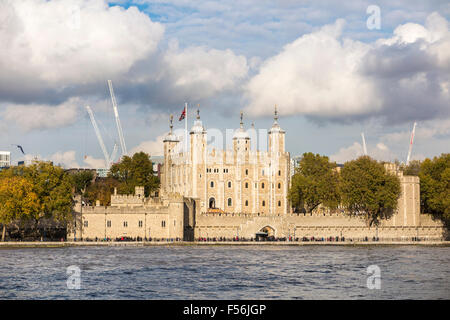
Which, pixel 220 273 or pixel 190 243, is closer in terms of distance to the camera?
pixel 220 273

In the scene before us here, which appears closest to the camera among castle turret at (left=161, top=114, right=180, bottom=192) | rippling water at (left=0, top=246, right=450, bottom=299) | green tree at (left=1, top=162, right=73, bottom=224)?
rippling water at (left=0, top=246, right=450, bottom=299)

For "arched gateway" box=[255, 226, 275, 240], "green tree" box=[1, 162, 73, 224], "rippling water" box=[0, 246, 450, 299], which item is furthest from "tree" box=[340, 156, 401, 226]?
"green tree" box=[1, 162, 73, 224]

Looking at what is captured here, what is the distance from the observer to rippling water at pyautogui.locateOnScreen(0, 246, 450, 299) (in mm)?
47125

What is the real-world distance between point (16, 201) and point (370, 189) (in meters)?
42.5

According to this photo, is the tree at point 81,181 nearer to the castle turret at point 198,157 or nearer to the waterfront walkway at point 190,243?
the castle turret at point 198,157

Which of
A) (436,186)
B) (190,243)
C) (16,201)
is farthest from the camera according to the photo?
(436,186)

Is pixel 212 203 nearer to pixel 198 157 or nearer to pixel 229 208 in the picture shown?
pixel 229 208

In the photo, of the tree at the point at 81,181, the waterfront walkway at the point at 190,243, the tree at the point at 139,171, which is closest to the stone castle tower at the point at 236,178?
the tree at the point at 139,171

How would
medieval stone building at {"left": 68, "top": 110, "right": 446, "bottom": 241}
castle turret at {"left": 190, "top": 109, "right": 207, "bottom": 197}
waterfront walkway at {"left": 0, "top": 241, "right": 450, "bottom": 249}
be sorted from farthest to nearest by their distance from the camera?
castle turret at {"left": 190, "top": 109, "right": 207, "bottom": 197} → medieval stone building at {"left": 68, "top": 110, "right": 446, "bottom": 241} → waterfront walkway at {"left": 0, "top": 241, "right": 450, "bottom": 249}

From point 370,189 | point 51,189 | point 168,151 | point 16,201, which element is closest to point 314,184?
point 370,189

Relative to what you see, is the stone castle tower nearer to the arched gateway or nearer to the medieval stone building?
the medieval stone building

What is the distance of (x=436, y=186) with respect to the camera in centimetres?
10219

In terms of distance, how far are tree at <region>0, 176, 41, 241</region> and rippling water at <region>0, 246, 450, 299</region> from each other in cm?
466

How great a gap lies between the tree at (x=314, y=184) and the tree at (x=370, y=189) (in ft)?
17.5
